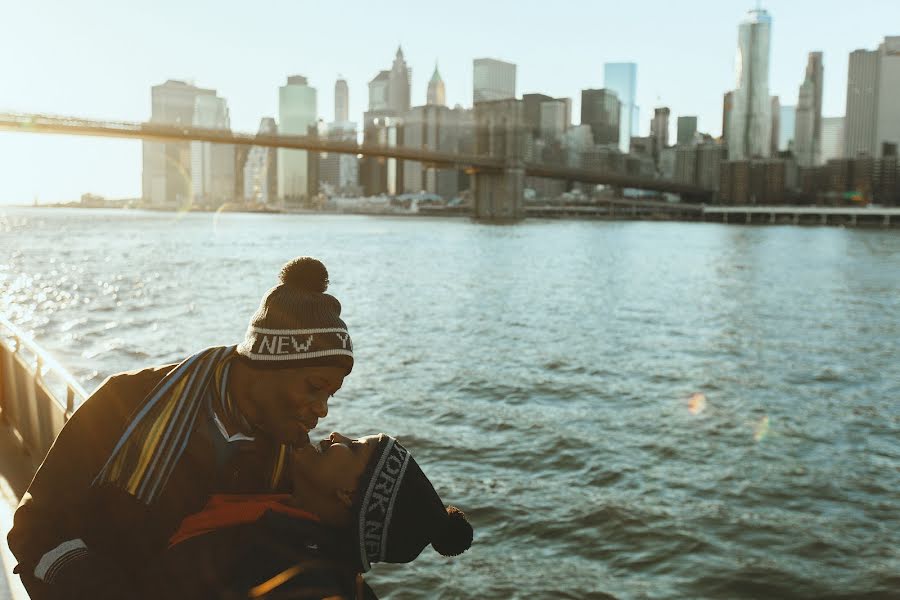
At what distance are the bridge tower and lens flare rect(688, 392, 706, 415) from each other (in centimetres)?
9179

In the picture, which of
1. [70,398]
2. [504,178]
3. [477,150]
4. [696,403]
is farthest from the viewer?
[477,150]

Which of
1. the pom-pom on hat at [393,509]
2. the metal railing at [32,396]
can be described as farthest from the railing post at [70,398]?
the pom-pom on hat at [393,509]

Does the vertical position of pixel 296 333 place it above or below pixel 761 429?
above

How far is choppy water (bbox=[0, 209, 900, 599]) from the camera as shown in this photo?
6863 mm

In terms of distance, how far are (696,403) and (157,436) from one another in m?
11.8

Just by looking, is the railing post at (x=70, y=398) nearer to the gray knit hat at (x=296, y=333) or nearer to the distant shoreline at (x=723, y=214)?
the gray knit hat at (x=296, y=333)

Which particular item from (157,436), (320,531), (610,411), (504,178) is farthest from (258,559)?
(504,178)

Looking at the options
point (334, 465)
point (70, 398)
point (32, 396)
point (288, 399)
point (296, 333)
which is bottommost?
point (32, 396)

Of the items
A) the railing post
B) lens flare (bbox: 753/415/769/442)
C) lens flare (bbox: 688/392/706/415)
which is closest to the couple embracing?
the railing post

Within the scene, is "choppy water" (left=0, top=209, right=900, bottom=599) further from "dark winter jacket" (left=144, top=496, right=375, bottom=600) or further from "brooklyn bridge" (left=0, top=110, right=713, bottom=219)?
"brooklyn bridge" (left=0, top=110, right=713, bottom=219)

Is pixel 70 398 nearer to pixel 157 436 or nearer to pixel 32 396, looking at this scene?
pixel 32 396

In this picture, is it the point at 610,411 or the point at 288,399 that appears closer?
the point at 288,399

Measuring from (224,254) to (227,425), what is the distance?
49687 millimetres

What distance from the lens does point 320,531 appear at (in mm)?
1653
